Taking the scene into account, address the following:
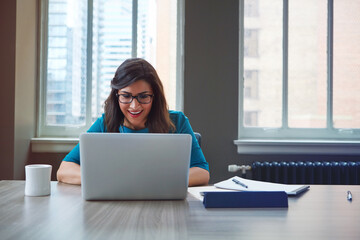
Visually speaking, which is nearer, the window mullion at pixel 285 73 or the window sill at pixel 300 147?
the window sill at pixel 300 147

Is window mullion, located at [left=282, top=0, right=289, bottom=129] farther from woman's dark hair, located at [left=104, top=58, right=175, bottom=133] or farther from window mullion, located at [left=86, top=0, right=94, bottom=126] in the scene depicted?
window mullion, located at [left=86, top=0, right=94, bottom=126]

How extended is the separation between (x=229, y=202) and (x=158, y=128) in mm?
780

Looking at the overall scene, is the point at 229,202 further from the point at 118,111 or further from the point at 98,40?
the point at 98,40

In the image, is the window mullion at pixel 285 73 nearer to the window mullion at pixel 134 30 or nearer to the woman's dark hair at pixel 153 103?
the window mullion at pixel 134 30

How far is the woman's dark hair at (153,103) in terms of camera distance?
1638 millimetres

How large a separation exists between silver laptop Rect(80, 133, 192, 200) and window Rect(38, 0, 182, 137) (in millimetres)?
1752

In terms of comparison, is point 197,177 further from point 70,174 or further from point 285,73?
point 285,73

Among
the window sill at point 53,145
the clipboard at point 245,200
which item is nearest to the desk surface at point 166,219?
the clipboard at point 245,200

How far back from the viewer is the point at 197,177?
4.52ft

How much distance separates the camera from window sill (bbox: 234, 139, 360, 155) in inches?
100

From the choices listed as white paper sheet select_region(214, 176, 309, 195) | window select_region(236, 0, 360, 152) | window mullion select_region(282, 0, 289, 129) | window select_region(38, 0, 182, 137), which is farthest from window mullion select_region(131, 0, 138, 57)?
white paper sheet select_region(214, 176, 309, 195)

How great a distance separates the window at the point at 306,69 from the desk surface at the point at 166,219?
1.75 metres

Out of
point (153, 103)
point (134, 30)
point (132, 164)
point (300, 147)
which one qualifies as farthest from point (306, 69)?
point (132, 164)

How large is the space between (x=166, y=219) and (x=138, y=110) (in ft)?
2.79
